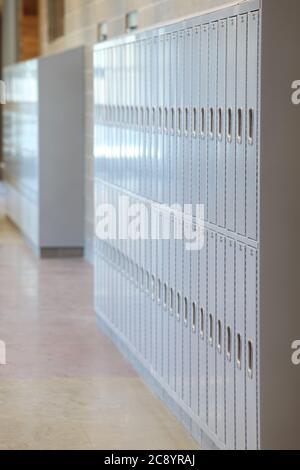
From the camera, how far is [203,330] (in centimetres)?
558

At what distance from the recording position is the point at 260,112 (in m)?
4.60

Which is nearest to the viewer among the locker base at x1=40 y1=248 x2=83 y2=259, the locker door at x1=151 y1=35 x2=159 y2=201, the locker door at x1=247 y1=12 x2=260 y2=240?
the locker door at x1=247 y1=12 x2=260 y2=240

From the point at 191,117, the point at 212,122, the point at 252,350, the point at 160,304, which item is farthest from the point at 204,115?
the point at 160,304

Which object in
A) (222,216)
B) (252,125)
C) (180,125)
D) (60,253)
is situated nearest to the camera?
(252,125)

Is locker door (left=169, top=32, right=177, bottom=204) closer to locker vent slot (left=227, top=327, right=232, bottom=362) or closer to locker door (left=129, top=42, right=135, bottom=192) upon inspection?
locker door (left=129, top=42, right=135, bottom=192)

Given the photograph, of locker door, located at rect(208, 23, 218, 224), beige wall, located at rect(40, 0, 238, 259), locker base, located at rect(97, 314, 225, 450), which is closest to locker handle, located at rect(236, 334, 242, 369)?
locker base, located at rect(97, 314, 225, 450)

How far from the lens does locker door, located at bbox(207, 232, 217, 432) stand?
5.36m

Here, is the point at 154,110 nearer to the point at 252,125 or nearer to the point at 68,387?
the point at 68,387

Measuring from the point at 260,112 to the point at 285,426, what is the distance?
1362 millimetres

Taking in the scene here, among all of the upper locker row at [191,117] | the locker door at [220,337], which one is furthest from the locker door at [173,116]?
the locker door at [220,337]

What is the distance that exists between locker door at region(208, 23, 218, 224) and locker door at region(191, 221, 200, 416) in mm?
400

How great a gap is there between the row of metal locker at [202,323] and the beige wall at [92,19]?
7.64ft

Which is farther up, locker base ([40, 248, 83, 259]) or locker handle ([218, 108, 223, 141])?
locker handle ([218, 108, 223, 141])

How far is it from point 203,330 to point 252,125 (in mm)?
1301
